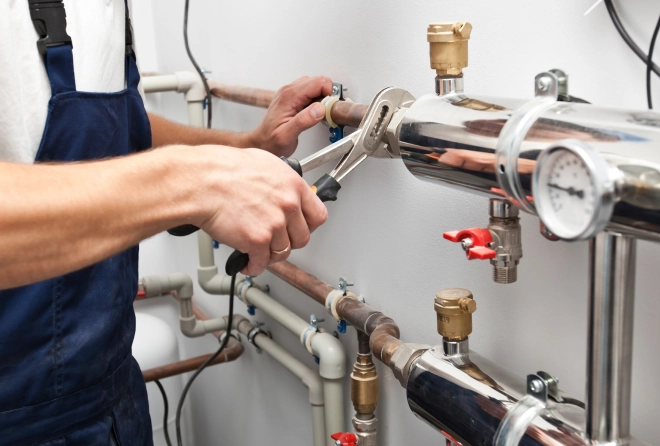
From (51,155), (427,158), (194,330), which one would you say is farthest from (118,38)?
(194,330)

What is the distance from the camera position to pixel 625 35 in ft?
1.79

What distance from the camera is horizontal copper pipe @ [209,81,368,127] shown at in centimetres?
79

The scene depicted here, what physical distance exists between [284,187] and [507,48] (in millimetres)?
251

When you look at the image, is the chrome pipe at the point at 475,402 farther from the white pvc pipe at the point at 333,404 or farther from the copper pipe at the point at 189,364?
the copper pipe at the point at 189,364

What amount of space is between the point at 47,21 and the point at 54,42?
0.07 feet

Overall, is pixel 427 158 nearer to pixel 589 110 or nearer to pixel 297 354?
pixel 589 110

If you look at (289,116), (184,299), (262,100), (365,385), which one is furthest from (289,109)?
(184,299)

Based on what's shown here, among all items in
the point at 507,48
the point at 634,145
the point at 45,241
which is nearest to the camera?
the point at 634,145

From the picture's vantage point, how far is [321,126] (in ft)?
3.18

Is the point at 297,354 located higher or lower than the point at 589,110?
lower

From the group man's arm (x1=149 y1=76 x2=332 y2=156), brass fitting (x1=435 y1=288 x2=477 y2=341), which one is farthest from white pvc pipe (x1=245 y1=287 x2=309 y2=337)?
brass fitting (x1=435 y1=288 x2=477 y2=341)

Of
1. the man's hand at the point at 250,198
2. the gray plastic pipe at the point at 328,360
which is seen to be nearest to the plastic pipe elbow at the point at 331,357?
the gray plastic pipe at the point at 328,360

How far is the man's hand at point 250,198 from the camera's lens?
590mm

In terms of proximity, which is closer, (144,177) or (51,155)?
(144,177)
